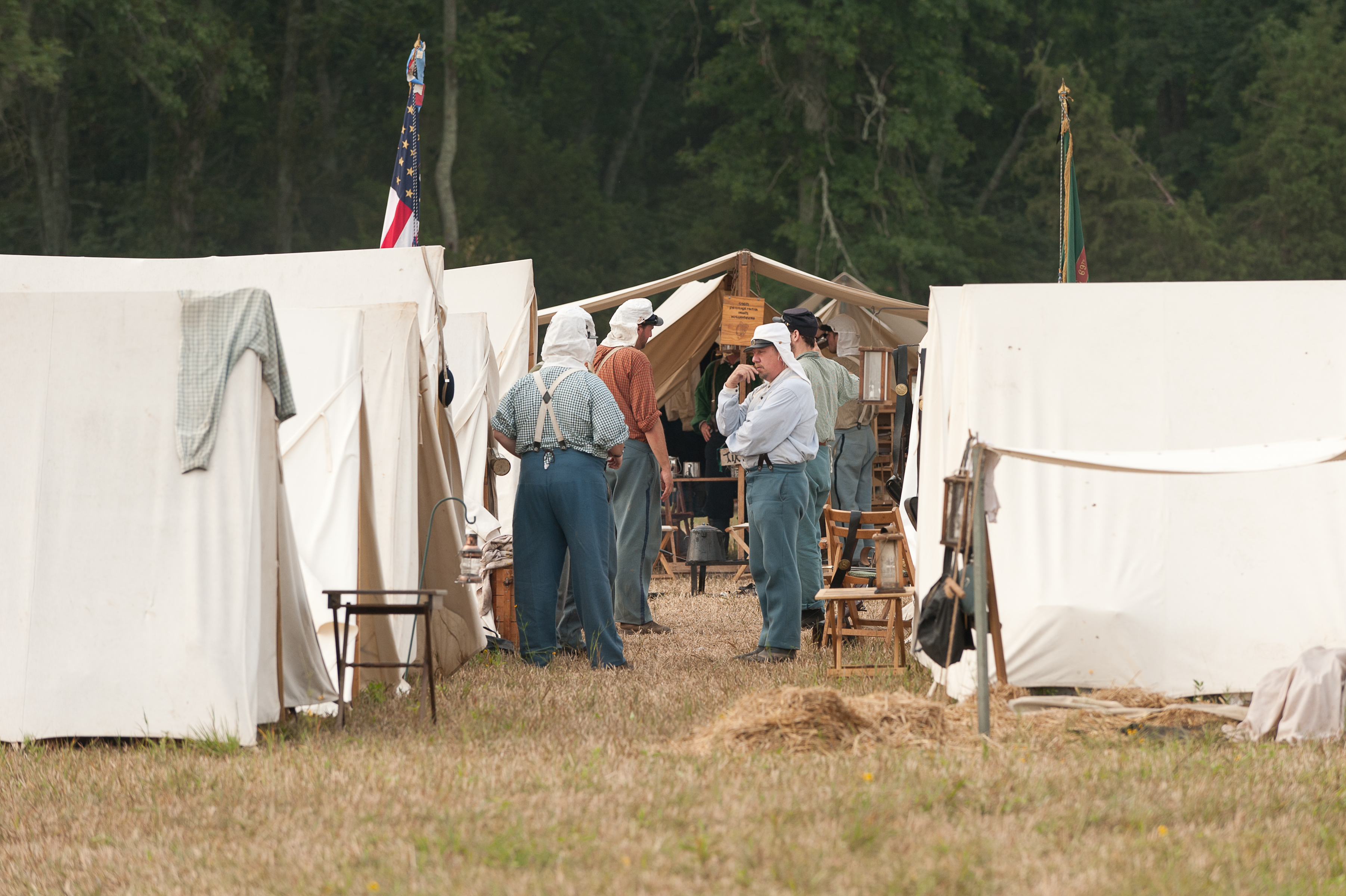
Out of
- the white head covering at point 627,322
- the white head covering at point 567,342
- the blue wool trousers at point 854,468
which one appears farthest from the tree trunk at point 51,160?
the white head covering at point 567,342

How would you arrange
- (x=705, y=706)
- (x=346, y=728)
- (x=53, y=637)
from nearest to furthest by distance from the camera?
1. (x=53, y=637)
2. (x=346, y=728)
3. (x=705, y=706)

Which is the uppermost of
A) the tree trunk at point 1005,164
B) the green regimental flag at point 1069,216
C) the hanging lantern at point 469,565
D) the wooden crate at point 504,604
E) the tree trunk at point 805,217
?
the tree trunk at point 1005,164

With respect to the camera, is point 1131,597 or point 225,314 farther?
point 1131,597

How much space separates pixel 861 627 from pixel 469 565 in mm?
1919

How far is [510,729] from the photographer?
495cm

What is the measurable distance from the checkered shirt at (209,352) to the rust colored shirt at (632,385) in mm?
2593

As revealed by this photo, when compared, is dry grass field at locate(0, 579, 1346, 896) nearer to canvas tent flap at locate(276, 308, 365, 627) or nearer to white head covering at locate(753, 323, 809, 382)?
canvas tent flap at locate(276, 308, 365, 627)

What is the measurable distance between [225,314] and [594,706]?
6.56 ft

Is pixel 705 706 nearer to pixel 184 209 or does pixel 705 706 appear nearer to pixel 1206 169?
pixel 184 209

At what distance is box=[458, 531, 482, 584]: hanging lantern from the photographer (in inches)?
239

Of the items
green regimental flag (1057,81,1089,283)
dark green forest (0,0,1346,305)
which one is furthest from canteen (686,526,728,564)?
dark green forest (0,0,1346,305)

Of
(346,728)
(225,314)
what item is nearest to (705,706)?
(346,728)

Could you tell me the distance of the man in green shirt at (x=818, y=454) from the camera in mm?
7070

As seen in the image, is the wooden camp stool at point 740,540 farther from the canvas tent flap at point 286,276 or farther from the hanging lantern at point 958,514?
the hanging lantern at point 958,514
